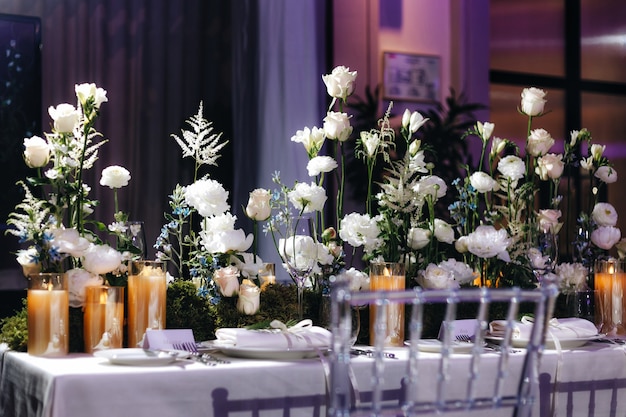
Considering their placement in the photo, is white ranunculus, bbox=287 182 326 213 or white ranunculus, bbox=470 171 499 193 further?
white ranunculus, bbox=470 171 499 193

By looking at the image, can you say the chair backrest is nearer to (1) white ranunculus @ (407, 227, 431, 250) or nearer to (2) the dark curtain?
(1) white ranunculus @ (407, 227, 431, 250)

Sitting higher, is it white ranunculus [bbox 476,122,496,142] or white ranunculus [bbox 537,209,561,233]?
white ranunculus [bbox 476,122,496,142]

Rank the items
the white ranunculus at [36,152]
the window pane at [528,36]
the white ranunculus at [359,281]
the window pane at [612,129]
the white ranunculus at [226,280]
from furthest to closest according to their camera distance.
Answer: the window pane at [612,129], the window pane at [528,36], the white ranunculus at [359,281], the white ranunculus at [226,280], the white ranunculus at [36,152]

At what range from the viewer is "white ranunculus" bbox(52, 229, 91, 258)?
1733 millimetres

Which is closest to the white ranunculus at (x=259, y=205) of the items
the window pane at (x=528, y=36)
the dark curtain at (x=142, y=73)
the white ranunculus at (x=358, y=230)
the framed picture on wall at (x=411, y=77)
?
the white ranunculus at (x=358, y=230)

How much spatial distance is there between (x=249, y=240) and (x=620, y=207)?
444 cm

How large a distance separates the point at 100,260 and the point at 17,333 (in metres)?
0.21

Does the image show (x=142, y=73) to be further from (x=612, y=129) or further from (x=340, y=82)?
(x=612, y=129)

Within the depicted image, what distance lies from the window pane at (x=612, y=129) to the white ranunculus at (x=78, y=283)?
4.56 meters

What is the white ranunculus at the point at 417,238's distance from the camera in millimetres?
2131

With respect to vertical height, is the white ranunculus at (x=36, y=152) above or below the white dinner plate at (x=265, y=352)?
above

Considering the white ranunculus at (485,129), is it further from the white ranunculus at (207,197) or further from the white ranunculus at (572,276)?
the white ranunculus at (207,197)

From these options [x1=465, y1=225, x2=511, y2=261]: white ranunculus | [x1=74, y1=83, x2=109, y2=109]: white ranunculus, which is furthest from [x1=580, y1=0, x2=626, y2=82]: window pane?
[x1=74, y1=83, x2=109, y2=109]: white ranunculus

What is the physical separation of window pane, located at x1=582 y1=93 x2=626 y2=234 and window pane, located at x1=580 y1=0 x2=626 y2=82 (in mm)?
151
